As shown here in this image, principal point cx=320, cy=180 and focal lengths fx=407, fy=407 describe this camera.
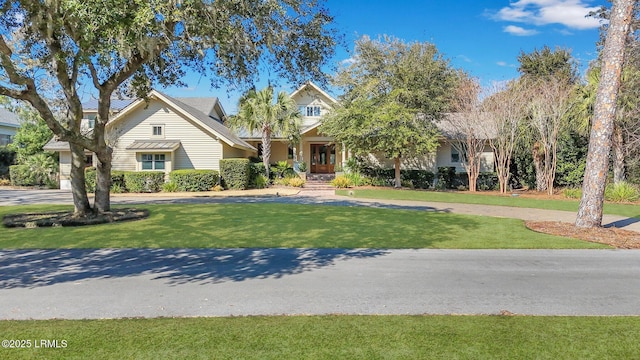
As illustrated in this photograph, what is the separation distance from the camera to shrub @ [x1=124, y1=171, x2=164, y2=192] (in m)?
23.2

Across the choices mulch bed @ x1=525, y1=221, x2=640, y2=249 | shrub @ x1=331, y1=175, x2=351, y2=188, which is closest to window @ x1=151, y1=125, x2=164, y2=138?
shrub @ x1=331, y1=175, x2=351, y2=188

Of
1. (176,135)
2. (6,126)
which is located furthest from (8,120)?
(176,135)

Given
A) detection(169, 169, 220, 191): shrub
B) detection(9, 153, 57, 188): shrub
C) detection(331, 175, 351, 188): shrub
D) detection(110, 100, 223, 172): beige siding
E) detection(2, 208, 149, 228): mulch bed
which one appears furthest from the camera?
detection(9, 153, 57, 188): shrub

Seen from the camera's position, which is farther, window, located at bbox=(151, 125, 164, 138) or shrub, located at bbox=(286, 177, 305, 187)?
window, located at bbox=(151, 125, 164, 138)

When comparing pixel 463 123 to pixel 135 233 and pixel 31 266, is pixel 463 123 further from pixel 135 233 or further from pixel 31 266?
pixel 31 266

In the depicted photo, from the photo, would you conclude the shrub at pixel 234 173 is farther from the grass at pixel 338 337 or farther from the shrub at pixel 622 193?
the grass at pixel 338 337

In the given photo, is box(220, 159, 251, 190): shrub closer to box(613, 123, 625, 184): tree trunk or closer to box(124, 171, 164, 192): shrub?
box(124, 171, 164, 192): shrub

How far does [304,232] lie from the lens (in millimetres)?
10172

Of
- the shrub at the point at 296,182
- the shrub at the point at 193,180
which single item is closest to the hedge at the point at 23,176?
the shrub at the point at 193,180

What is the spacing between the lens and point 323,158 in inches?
1208

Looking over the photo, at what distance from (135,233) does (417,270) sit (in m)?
6.94

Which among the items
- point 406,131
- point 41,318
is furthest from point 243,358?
point 406,131

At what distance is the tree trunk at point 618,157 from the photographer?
773 inches

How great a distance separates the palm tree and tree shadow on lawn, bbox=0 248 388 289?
17468 millimetres
